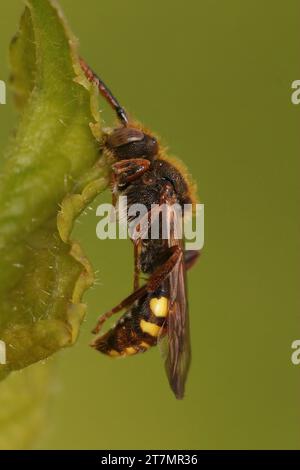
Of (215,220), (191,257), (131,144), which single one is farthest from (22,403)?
(215,220)

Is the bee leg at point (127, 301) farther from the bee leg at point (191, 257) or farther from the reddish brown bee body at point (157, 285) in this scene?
the bee leg at point (191, 257)

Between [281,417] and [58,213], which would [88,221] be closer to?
[281,417]

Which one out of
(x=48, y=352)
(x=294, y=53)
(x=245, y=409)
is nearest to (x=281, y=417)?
(x=245, y=409)

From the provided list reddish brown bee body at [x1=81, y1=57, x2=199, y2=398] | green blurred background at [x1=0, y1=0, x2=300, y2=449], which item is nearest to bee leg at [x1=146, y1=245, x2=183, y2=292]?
reddish brown bee body at [x1=81, y1=57, x2=199, y2=398]

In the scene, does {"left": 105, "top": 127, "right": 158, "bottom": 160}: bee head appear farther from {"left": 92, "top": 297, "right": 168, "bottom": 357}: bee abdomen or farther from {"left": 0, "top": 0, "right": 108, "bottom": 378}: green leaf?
{"left": 92, "top": 297, "right": 168, "bottom": 357}: bee abdomen

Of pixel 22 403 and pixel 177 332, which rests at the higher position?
A: pixel 177 332

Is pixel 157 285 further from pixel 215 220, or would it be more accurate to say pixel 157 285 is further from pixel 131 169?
pixel 215 220
